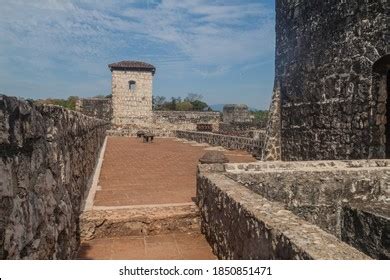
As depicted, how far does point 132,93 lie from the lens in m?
36.3

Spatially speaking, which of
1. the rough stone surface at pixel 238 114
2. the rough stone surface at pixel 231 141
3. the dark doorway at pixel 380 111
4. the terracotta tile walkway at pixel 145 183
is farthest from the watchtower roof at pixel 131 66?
the dark doorway at pixel 380 111

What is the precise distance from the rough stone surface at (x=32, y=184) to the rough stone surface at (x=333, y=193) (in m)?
2.66

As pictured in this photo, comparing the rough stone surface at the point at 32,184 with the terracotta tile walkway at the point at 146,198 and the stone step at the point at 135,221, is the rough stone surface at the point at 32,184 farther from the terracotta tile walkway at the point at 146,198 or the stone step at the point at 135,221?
the stone step at the point at 135,221

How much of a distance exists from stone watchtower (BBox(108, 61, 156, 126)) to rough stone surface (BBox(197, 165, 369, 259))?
31216 millimetres

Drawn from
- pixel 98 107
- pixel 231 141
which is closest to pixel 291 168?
pixel 231 141

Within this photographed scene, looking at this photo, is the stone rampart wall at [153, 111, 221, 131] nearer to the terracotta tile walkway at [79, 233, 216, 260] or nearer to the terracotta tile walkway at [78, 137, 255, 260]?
the terracotta tile walkway at [78, 137, 255, 260]

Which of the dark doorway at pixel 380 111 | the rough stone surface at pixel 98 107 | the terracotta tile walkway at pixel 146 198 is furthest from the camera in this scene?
the rough stone surface at pixel 98 107

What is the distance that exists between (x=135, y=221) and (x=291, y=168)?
2.46 metres

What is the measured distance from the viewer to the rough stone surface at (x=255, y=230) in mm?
2584

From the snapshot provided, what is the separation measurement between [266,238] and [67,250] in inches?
81.8

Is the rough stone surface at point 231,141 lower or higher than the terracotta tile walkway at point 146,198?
higher

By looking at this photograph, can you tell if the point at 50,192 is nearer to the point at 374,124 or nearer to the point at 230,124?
the point at 374,124

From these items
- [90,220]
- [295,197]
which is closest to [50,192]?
[90,220]
